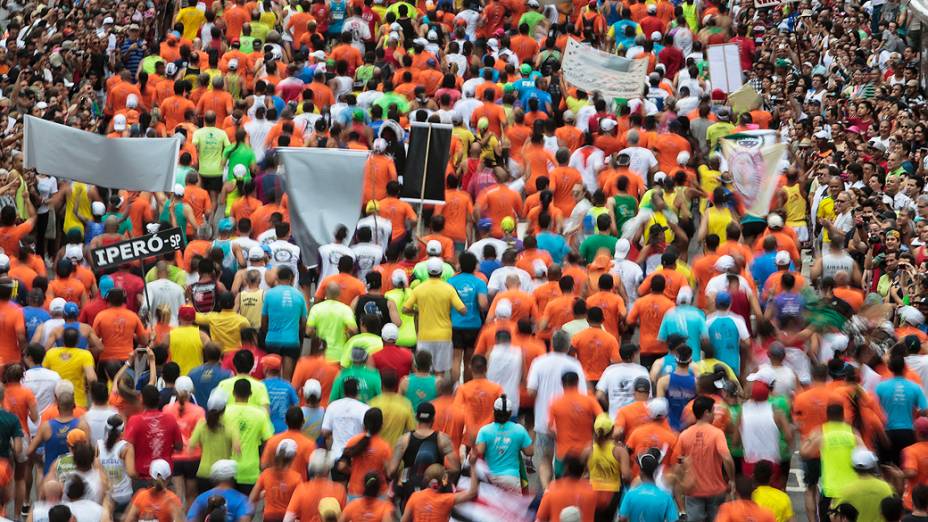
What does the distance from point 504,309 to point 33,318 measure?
446cm

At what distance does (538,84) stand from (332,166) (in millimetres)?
5843

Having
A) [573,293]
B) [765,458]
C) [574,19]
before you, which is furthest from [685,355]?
[574,19]

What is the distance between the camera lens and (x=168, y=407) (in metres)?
16.2

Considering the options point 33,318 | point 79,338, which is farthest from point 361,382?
point 33,318

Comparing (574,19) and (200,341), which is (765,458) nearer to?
(200,341)

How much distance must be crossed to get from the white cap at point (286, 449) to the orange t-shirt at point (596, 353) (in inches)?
135

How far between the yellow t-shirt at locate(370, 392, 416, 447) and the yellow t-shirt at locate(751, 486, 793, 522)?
2.89m

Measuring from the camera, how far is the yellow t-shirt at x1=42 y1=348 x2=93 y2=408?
17.5 m

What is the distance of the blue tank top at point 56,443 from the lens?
16.0m

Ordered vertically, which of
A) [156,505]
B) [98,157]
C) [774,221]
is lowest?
[156,505]

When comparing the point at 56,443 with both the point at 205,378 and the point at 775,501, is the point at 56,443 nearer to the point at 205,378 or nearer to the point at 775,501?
the point at 205,378

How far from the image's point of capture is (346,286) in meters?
18.8

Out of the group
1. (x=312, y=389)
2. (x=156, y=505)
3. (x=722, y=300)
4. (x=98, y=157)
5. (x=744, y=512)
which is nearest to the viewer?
(x=744, y=512)

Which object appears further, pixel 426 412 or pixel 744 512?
pixel 426 412
